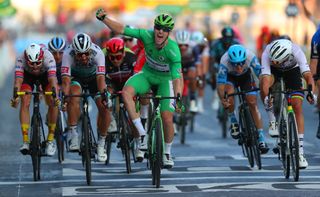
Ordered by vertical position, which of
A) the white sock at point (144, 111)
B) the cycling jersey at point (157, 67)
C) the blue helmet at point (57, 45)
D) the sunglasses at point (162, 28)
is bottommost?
the white sock at point (144, 111)

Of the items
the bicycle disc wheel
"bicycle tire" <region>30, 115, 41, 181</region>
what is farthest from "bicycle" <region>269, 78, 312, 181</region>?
"bicycle tire" <region>30, 115, 41, 181</region>

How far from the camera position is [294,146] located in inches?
527

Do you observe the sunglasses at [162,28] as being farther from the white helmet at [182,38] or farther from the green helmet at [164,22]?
the white helmet at [182,38]

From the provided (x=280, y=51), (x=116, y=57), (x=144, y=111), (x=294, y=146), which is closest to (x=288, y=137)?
(x=294, y=146)

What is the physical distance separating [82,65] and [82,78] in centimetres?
31

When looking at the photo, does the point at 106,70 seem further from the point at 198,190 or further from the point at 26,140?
the point at 198,190

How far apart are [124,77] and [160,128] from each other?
286 cm

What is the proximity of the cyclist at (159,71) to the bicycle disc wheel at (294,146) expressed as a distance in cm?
129

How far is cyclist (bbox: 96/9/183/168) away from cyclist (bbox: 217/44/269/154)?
1.24m

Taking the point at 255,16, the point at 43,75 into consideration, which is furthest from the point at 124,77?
the point at 255,16

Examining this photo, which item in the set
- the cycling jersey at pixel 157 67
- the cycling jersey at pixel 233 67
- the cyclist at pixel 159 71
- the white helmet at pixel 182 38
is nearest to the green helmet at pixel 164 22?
the cyclist at pixel 159 71

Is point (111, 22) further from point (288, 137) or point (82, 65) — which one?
point (288, 137)

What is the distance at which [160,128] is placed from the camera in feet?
43.2

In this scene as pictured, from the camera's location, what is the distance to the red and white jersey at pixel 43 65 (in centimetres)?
1471
